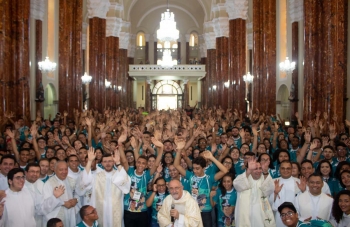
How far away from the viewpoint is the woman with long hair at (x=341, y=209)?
582cm

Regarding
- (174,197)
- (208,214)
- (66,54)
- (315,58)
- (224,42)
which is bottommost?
(208,214)

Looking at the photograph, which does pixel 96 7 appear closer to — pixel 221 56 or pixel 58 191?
pixel 221 56

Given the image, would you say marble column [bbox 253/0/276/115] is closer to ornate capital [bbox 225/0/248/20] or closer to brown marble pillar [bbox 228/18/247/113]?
brown marble pillar [bbox 228/18/247/113]

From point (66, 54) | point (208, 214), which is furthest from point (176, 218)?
point (66, 54)

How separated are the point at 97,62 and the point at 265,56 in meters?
12.1

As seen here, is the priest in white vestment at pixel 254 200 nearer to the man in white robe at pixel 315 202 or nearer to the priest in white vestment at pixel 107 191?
the man in white robe at pixel 315 202

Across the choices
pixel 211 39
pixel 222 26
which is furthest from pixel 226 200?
pixel 211 39

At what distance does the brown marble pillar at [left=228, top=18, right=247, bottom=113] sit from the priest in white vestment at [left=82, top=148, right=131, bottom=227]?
66.1ft

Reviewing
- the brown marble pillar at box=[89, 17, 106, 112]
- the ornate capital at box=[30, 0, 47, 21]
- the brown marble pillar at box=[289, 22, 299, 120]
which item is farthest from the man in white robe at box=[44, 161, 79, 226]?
the brown marble pillar at box=[89, 17, 106, 112]

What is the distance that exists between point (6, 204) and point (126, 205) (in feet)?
6.49

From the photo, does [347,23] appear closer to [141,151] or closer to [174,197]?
[141,151]

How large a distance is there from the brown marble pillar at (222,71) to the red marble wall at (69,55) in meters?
11.8

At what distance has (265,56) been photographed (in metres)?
20.0

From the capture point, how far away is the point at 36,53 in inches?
820
